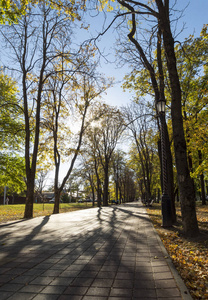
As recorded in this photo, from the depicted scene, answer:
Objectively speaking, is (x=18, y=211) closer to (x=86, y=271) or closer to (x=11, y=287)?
(x=86, y=271)

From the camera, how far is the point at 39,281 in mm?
3293

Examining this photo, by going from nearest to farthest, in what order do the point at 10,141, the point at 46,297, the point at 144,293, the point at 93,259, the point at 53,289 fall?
the point at 46,297, the point at 144,293, the point at 53,289, the point at 93,259, the point at 10,141

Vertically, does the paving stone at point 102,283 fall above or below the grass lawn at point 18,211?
above

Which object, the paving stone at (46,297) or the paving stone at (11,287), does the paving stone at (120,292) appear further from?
the paving stone at (11,287)

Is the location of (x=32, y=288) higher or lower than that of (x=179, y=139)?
lower

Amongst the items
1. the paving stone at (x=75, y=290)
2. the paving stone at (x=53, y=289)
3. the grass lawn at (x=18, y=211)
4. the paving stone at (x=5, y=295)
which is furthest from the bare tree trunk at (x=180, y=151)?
the grass lawn at (x=18, y=211)

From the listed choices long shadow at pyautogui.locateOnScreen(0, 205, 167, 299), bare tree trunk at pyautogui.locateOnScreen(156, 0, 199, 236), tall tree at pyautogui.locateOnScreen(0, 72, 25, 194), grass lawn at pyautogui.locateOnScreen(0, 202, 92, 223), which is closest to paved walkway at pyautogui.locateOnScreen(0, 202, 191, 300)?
long shadow at pyautogui.locateOnScreen(0, 205, 167, 299)

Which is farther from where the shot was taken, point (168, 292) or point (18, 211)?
point (18, 211)

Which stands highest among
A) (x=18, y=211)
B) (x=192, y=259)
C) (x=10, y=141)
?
(x=10, y=141)

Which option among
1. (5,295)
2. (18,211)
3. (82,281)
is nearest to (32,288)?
(5,295)

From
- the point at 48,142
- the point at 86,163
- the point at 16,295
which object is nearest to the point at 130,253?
the point at 16,295

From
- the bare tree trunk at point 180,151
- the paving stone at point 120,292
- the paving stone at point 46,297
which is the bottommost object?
the paving stone at point 120,292

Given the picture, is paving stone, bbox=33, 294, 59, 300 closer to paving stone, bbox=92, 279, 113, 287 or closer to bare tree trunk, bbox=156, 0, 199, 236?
paving stone, bbox=92, 279, 113, 287

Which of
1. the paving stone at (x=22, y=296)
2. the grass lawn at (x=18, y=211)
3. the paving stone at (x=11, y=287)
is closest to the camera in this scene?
the paving stone at (x=22, y=296)
